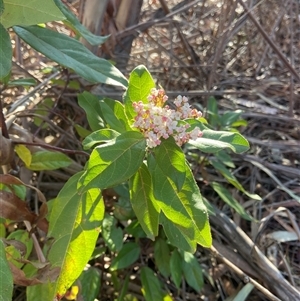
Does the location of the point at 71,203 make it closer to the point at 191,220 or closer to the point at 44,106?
the point at 191,220

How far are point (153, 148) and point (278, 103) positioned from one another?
1154 mm

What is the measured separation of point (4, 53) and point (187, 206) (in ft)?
1.06

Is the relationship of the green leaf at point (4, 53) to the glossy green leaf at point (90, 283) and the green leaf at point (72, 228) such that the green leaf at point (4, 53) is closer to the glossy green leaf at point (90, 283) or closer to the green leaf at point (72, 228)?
the green leaf at point (72, 228)

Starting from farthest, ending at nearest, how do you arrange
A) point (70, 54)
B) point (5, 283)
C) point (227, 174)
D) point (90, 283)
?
point (227, 174) < point (90, 283) < point (70, 54) < point (5, 283)

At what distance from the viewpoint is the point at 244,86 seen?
175 centimetres

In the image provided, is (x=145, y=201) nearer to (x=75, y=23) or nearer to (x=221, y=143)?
(x=221, y=143)

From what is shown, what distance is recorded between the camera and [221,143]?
0.67m

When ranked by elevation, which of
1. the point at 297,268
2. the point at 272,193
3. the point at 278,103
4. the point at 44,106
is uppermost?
the point at 44,106

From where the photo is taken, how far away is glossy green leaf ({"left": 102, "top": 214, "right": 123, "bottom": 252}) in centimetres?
96

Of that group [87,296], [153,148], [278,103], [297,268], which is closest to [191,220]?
[153,148]

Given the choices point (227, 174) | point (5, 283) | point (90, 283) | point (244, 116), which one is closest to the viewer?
point (5, 283)

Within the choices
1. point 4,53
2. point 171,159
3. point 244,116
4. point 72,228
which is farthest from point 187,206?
point 244,116

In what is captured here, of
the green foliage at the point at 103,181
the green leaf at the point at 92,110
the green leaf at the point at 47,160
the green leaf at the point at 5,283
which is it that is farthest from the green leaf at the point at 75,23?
the green leaf at the point at 5,283

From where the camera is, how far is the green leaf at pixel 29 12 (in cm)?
65
